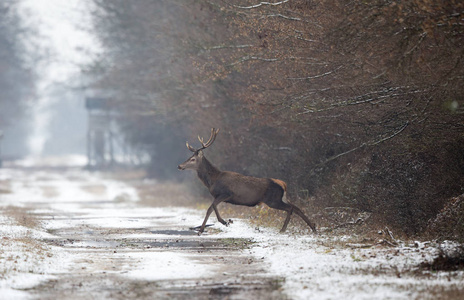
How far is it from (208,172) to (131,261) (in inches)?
215

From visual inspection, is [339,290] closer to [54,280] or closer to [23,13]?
[54,280]

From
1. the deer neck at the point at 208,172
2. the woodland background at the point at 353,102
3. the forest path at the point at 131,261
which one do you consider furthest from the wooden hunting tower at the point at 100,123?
the deer neck at the point at 208,172

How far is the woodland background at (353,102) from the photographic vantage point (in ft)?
43.8

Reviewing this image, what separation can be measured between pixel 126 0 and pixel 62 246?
34.6m

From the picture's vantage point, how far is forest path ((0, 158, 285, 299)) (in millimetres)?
10648

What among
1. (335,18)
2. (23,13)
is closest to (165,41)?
(335,18)

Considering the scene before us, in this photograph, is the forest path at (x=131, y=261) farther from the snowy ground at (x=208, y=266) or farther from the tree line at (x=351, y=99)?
the tree line at (x=351, y=99)

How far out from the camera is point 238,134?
28219 mm

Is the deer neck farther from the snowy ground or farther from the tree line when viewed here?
the tree line

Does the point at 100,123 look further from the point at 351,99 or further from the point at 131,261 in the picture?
the point at 131,261

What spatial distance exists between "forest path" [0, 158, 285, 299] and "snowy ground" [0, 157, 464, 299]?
14 millimetres

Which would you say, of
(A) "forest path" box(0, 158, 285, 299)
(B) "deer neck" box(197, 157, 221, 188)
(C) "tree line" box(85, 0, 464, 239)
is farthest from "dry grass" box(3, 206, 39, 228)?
(C) "tree line" box(85, 0, 464, 239)

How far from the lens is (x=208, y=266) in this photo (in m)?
Result: 12.9

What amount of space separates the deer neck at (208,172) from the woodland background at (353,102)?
6.88 ft
